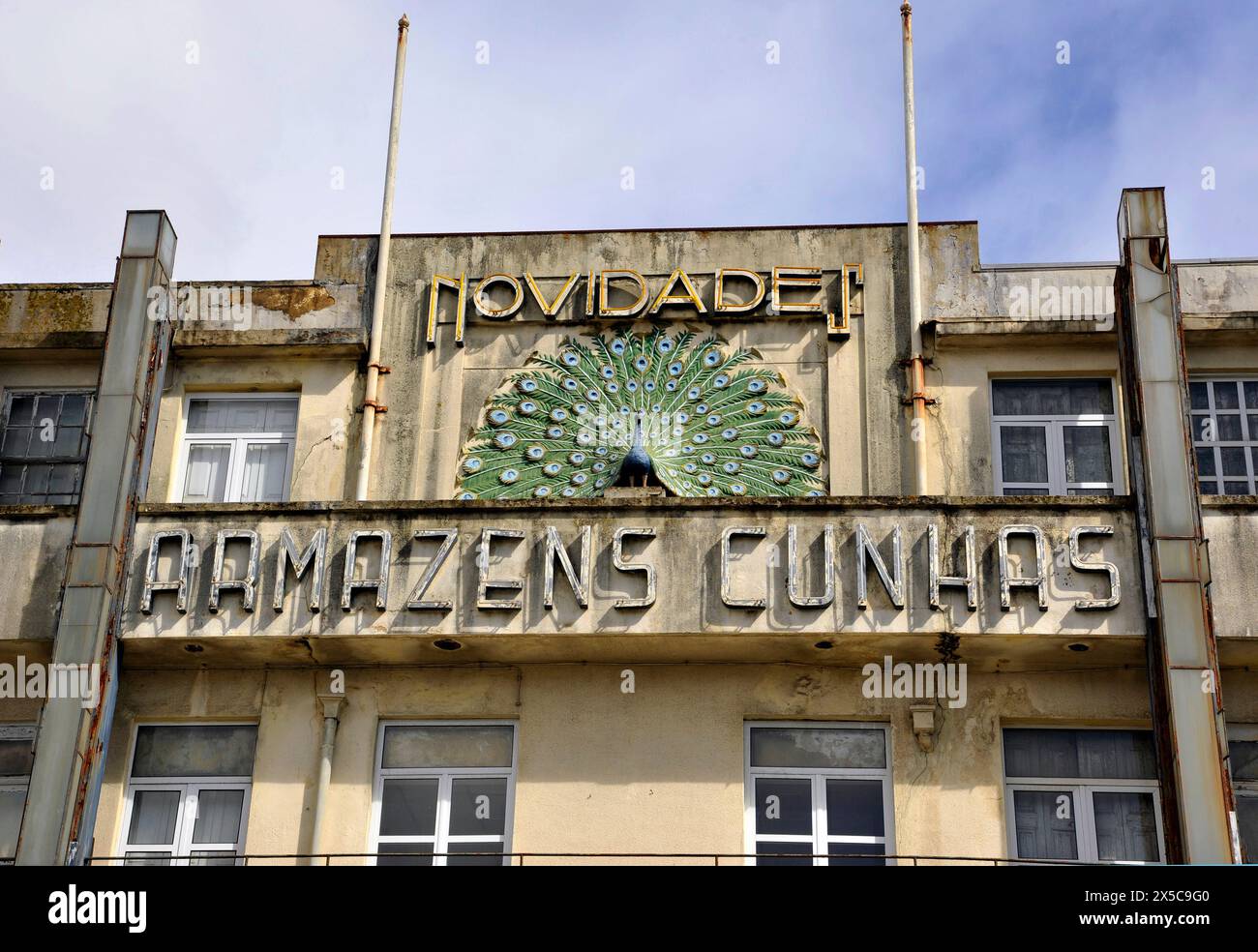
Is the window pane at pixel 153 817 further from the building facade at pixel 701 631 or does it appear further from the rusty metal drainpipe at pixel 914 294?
the rusty metal drainpipe at pixel 914 294

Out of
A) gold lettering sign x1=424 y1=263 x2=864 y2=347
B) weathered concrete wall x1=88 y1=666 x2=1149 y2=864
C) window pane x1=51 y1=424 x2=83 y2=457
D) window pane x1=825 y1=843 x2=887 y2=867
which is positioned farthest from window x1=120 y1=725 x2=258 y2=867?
window pane x1=825 y1=843 x2=887 y2=867

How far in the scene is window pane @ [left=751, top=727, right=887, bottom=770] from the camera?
17.5 metres

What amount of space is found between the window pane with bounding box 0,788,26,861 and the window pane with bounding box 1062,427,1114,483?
36.1ft

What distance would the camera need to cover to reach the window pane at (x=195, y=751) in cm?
1791

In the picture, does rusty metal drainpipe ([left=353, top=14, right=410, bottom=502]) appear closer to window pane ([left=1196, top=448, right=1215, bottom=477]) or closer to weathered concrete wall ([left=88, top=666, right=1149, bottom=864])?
weathered concrete wall ([left=88, top=666, right=1149, bottom=864])

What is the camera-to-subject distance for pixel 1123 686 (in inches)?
688

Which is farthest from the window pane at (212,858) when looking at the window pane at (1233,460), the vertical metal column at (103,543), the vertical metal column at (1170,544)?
the window pane at (1233,460)

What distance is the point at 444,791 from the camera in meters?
17.6

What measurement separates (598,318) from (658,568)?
372 cm

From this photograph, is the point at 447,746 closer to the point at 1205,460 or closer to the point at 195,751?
the point at 195,751

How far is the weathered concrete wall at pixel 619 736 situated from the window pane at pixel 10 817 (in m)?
0.87
